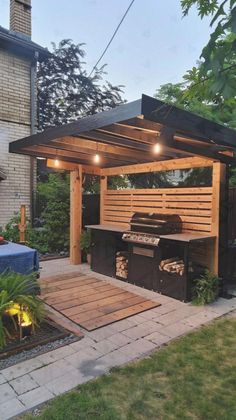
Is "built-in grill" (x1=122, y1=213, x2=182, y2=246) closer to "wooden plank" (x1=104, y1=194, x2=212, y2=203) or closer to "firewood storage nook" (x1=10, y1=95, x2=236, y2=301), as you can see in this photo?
"firewood storage nook" (x1=10, y1=95, x2=236, y2=301)

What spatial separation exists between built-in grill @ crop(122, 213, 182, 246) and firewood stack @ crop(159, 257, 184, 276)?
0.36m

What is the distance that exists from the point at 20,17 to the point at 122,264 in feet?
26.0

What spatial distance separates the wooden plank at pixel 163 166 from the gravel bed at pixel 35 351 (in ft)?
11.0

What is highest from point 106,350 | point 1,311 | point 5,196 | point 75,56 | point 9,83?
point 75,56

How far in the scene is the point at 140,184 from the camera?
30.9 ft

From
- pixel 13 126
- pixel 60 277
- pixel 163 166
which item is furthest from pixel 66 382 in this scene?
pixel 13 126

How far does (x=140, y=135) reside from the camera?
3994mm

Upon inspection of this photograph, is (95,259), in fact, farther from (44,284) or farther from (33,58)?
(33,58)

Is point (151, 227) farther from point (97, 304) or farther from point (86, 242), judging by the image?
point (86, 242)

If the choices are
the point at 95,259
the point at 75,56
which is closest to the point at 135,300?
the point at 95,259

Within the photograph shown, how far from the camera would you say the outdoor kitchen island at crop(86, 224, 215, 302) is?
459 centimetres

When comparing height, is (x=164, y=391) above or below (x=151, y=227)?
below

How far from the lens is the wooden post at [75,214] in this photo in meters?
6.93

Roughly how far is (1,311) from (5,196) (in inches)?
215
